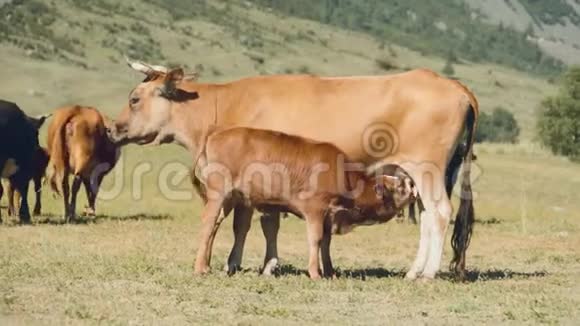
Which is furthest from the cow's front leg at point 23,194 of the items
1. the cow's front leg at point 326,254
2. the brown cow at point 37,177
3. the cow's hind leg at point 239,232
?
the cow's front leg at point 326,254

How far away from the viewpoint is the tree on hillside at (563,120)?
64.3 metres

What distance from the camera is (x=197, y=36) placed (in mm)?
109062

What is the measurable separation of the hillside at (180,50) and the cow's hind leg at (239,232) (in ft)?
130

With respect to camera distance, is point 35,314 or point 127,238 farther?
point 127,238

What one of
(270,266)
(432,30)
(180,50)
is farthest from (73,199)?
(432,30)

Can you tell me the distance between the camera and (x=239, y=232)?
1459 cm

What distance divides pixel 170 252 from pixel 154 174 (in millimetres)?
20977

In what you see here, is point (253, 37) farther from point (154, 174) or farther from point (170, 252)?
point (170, 252)

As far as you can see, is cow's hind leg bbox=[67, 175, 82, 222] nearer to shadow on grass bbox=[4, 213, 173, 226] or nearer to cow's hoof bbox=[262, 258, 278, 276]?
shadow on grass bbox=[4, 213, 173, 226]

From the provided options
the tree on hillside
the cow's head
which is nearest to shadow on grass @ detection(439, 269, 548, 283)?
the cow's head

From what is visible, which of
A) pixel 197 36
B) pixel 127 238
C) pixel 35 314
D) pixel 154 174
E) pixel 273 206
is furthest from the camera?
pixel 197 36

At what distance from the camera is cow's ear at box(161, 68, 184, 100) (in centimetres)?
1481

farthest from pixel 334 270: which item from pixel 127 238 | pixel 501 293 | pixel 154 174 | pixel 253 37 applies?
pixel 253 37

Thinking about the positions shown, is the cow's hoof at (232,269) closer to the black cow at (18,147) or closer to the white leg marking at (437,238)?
the white leg marking at (437,238)
